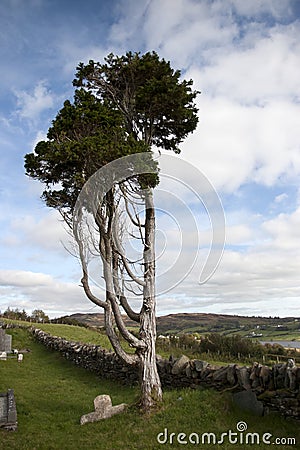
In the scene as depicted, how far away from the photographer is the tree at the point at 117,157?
11469mm

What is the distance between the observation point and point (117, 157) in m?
11.5

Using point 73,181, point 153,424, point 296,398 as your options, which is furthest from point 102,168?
point 296,398

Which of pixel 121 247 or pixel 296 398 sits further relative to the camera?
pixel 121 247

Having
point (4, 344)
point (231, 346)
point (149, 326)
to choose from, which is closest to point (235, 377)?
point (149, 326)

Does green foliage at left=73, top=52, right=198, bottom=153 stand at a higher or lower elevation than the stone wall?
higher

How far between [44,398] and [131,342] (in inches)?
183

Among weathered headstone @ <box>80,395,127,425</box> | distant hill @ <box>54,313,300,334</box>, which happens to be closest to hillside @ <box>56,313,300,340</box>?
distant hill @ <box>54,313,300,334</box>

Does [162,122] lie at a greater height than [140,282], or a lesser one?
greater

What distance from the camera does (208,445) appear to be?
8.70 metres

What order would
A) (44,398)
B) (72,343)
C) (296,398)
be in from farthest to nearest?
(72,343), (44,398), (296,398)

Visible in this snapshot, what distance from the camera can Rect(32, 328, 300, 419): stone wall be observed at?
9.49 meters

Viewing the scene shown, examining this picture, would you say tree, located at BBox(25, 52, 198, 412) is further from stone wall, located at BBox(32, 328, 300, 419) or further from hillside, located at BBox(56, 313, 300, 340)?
hillside, located at BBox(56, 313, 300, 340)

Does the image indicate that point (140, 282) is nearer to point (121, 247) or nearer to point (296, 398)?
point (121, 247)

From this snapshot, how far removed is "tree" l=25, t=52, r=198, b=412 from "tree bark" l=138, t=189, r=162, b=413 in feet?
0.08
